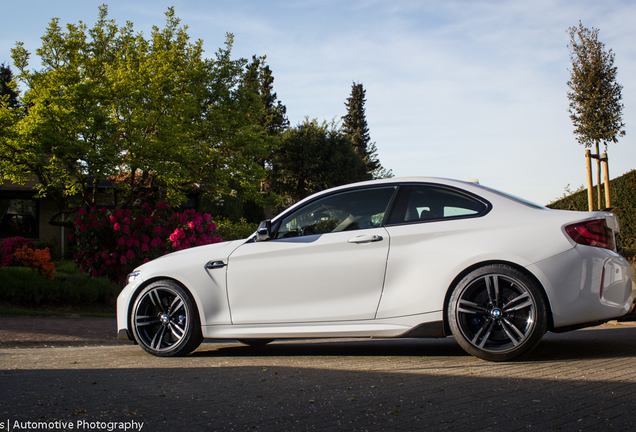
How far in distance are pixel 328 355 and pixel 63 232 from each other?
2321 centimetres

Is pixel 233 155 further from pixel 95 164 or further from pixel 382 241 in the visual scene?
pixel 382 241

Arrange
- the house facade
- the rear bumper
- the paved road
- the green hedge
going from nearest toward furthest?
the paved road
the rear bumper
the green hedge
the house facade

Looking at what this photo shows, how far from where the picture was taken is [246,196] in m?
23.7

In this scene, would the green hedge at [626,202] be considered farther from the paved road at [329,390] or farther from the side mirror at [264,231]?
the side mirror at [264,231]

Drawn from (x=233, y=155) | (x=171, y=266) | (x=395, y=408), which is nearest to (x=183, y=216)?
(x=171, y=266)

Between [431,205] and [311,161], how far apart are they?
3666 centimetres

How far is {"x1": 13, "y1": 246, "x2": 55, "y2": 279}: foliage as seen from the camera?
1106cm

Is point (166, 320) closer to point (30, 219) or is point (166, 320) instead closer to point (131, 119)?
point (131, 119)


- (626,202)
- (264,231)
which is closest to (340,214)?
(264,231)

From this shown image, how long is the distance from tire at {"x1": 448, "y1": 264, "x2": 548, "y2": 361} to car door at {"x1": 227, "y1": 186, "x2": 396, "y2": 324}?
0.71 meters

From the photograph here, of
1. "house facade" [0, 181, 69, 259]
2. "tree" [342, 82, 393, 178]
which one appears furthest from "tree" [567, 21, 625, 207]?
"tree" [342, 82, 393, 178]

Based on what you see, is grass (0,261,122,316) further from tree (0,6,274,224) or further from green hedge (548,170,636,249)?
green hedge (548,170,636,249)

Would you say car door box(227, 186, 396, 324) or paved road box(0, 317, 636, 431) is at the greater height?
car door box(227, 186, 396, 324)

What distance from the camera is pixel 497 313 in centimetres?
454
